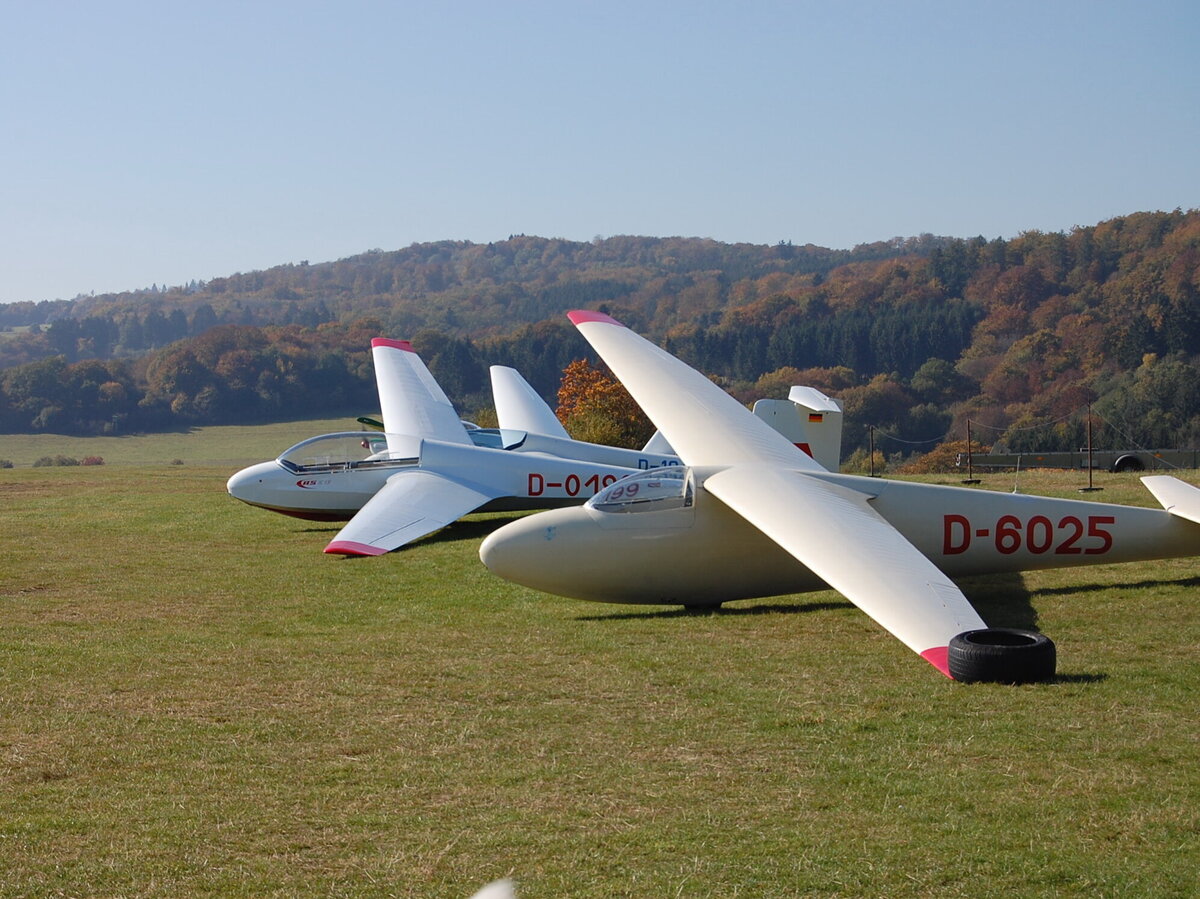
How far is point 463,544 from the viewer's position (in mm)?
20625

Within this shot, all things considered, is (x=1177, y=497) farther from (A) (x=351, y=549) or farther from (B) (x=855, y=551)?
(A) (x=351, y=549)

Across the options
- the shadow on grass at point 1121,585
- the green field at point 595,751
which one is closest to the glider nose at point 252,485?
the green field at point 595,751

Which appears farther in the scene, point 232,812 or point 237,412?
point 237,412

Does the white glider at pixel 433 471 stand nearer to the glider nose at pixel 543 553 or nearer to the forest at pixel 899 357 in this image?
the glider nose at pixel 543 553

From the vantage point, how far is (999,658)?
8.55m

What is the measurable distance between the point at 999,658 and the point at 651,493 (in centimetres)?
519

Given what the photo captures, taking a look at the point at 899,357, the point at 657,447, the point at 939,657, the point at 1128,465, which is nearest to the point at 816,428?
the point at 657,447

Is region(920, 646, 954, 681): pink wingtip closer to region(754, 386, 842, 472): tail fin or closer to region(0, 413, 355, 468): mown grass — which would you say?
region(754, 386, 842, 472): tail fin

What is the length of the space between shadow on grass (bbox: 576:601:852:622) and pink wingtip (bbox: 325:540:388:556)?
14.1ft

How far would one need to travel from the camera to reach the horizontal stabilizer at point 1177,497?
1322cm

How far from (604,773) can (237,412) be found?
108542 millimetres

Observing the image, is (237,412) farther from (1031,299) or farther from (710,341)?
(1031,299)

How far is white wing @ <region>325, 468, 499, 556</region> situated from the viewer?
16906 millimetres

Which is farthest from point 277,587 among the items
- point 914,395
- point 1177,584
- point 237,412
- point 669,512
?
point 237,412
